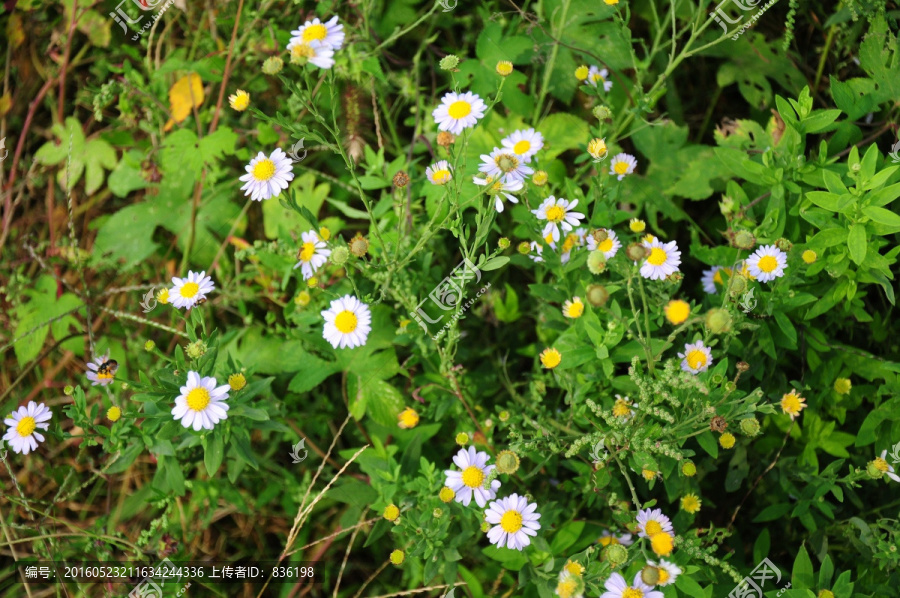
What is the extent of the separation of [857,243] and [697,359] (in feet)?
1.56

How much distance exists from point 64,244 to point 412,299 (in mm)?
1647

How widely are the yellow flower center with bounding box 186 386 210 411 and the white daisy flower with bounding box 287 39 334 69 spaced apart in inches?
29.8

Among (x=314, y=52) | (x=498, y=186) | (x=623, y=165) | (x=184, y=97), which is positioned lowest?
(x=498, y=186)

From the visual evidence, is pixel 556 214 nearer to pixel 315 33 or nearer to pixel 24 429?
pixel 315 33

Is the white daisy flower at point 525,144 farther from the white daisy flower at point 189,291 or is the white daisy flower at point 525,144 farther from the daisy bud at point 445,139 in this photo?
the white daisy flower at point 189,291

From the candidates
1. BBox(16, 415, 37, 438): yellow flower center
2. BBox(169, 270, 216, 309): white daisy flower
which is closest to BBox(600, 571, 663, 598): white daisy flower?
BBox(169, 270, 216, 309): white daisy flower

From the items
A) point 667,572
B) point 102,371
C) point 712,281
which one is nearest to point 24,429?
point 102,371

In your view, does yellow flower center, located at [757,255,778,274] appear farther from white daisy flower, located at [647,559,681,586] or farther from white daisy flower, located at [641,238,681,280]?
white daisy flower, located at [647,559,681,586]

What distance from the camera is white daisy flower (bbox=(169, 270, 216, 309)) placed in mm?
1612

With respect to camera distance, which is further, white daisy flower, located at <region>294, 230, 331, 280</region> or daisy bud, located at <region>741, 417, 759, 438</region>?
white daisy flower, located at <region>294, 230, 331, 280</region>

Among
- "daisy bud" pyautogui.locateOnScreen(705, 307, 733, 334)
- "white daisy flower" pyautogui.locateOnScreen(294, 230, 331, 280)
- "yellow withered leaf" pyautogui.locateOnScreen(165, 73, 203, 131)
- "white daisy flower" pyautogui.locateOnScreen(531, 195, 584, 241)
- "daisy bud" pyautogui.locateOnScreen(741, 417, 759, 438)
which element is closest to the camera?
"daisy bud" pyautogui.locateOnScreen(705, 307, 733, 334)

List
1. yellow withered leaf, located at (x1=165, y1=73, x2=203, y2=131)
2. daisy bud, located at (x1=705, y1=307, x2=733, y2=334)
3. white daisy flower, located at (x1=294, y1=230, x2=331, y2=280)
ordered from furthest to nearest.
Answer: yellow withered leaf, located at (x1=165, y1=73, x2=203, y2=131), white daisy flower, located at (x1=294, y1=230, x2=331, y2=280), daisy bud, located at (x1=705, y1=307, x2=733, y2=334)

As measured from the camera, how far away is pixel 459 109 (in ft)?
5.43

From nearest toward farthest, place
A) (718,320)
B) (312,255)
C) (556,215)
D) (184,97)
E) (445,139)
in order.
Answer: (718,320) → (445,139) → (556,215) → (312,255) → (184,97)
